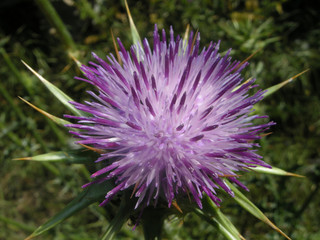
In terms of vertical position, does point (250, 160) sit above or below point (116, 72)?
below

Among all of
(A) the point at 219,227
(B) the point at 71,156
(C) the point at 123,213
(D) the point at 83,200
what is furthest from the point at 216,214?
(B) the point at 71,156

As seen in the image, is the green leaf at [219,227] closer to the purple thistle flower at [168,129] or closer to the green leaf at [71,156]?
the purple thistle flower at [168,129]

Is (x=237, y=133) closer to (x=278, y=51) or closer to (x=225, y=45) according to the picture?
(x=225, y=45)

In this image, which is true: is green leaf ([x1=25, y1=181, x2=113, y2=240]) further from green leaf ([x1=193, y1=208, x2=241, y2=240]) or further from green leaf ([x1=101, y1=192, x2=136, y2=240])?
green leaf ([x1=193, y1=208, x2=241, y2=240])

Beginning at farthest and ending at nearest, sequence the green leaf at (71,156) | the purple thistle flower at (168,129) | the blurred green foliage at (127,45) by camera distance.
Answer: the blurred green foliage at (127,45)
the green leaf at (71,156)
the purple thistle flower at (168,129)

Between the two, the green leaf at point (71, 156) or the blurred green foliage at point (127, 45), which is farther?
the blurred green foliage at point (127, 45)

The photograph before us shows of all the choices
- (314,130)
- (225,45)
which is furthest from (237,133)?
(314,130)

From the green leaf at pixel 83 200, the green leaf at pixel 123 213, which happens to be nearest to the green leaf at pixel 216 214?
the green leaf at pixel 123 213
